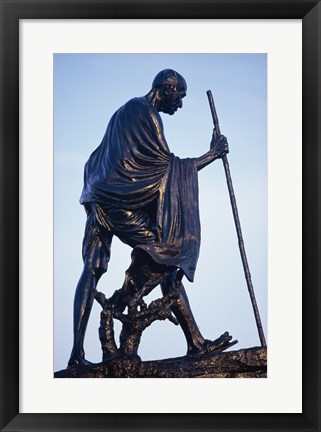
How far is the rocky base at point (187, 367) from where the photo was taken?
15.8 m

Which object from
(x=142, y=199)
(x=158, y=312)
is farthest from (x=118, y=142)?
(x=158, y=312)

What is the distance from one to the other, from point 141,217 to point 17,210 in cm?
181

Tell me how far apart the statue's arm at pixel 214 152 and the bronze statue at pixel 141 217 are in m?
0.13

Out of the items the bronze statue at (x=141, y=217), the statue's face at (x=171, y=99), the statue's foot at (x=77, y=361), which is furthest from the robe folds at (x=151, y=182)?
the statue's foot at (x=77, y=361)

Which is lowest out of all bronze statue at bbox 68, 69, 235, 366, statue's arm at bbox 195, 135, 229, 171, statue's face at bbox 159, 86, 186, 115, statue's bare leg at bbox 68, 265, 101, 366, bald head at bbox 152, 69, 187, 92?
statue's bare leg at bbox 68, 265, 101, 366

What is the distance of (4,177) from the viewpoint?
1474cm

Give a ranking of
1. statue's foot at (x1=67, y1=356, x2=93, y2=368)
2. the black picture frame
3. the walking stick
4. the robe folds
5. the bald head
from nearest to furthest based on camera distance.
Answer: the black picture frame → statue's foot at (x1=67, y1=356, x2=93, y2=368) → the robe folds → the walking stick → the bald head

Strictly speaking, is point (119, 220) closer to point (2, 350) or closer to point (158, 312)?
point (158, 312)

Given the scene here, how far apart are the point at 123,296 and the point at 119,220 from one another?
0.75 meters

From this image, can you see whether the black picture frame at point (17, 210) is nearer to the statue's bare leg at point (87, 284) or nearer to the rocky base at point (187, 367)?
the rocky base at point (187, 367)

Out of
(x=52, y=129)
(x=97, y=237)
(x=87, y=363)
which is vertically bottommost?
(x=87, y=363)

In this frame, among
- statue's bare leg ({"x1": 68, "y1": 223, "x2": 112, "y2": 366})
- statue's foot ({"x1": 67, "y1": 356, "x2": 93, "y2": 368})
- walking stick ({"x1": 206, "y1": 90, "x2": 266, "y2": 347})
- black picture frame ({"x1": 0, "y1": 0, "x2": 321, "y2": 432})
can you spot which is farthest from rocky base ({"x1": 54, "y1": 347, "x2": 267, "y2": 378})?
black picture frame ({"x1": 0, "y1": 0, "x2": 321, "y2": 432})

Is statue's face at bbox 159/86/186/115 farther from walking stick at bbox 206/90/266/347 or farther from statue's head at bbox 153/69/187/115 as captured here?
walking stick at bbox 206/90/266/347

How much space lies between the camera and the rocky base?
1577 centimetres
